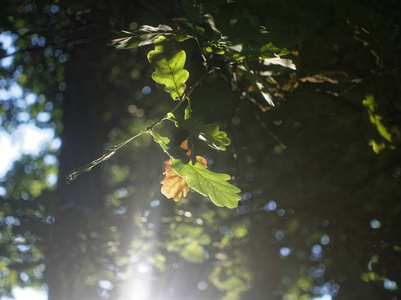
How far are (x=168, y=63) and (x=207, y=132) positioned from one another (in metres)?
0.23

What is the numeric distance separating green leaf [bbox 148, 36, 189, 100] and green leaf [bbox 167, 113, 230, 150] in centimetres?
13

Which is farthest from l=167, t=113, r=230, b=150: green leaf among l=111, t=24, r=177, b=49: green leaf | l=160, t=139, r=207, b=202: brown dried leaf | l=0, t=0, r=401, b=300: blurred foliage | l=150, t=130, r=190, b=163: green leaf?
l=0, t=0, r=401, b=300: blurred foliage

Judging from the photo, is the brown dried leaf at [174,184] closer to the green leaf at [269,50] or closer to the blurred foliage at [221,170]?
the green leaf at [269,50]

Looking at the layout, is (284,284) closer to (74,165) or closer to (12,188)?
(74,165)

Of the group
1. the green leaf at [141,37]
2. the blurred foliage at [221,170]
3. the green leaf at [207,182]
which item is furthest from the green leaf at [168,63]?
the blurred foliage at [221,170]

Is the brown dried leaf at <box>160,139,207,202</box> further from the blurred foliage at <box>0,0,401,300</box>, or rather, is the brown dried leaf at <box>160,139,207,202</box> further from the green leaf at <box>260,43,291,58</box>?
the blurred foliage at <box>0,0,401,300</box>

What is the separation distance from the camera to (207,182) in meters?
1.21

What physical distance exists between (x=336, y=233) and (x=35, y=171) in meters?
5.64

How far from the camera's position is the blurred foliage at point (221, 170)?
2334 mm

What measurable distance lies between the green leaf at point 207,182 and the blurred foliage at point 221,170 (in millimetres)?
757

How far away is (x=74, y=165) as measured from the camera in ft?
15.8

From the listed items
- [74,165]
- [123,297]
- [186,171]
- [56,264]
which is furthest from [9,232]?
[186,171]

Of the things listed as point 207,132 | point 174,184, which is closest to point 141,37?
point 207,132

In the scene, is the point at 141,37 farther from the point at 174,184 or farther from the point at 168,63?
the point at 174,184
